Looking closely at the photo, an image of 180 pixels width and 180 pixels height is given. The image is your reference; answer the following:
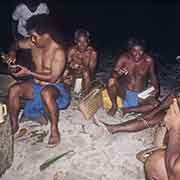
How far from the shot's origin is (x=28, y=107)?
577 cm

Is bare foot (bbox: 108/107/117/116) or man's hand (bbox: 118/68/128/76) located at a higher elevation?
man's hand (bbox: 118/68/128/76)

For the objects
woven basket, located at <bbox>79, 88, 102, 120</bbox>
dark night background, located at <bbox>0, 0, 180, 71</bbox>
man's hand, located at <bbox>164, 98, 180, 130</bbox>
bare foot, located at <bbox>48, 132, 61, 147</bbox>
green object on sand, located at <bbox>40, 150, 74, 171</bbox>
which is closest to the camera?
man's hand, located at <bbox>164, 98, 180, 130</bbox>

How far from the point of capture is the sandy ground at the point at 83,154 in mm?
4824

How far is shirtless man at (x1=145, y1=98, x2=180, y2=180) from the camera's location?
3.83 metres

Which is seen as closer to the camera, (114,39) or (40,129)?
(40,129)

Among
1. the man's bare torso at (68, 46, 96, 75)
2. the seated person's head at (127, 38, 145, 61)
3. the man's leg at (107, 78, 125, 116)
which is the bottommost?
the man's leg at (107, 78, 125, 116)

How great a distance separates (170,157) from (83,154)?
5.19 ft

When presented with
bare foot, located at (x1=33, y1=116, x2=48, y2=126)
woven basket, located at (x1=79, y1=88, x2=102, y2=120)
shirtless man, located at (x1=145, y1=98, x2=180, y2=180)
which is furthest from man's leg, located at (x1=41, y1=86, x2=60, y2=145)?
shirtless man, located at (x1=145, y1=98, x2=180, y2=180)

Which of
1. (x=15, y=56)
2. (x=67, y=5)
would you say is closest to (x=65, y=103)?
(x=15, y=56)

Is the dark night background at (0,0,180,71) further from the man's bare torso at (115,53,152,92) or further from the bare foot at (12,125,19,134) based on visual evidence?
the bare foot at (12,125,19,134)

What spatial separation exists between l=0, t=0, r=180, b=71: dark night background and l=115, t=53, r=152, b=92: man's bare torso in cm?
267

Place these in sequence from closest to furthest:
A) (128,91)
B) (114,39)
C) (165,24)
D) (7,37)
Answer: (128,91)
(7,37)
(114,39)
(165,24)

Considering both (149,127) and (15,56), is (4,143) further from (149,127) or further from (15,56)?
(149,127)

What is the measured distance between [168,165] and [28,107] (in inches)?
99.4
